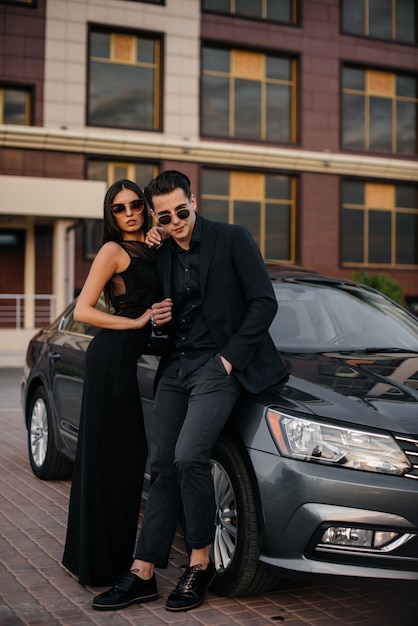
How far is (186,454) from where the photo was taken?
12.4 feet

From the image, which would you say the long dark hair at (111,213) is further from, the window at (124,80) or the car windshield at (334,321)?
the window at (124,80)

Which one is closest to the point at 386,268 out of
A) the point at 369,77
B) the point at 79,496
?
the point at 369,77

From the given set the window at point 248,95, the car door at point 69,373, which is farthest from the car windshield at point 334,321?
the window at point 248,95

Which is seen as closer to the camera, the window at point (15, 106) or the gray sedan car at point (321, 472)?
the gray sedan car at point (321, 472)

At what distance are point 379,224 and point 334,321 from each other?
25.3m

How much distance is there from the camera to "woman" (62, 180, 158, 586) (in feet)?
13.7

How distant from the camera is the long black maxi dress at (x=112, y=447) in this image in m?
4.16

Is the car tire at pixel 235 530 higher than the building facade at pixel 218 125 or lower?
lower

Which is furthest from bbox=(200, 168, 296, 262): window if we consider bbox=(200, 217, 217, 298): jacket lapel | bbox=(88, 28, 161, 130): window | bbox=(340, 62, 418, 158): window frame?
bbox=(200, 217, 217, 298): jacket lapel

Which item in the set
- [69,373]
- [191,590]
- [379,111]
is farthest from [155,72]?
[191,590]

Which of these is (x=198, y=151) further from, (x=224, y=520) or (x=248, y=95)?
(x=224, y=520)

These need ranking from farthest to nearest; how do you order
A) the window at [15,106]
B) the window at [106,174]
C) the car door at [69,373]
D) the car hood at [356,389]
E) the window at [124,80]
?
1. the window at [124,80]
2. the window at [106,174]
3. the window at [15,106]
4. the car door at [69,373]
5. the car hood at [356,389]

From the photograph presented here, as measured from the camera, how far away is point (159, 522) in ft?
13.2

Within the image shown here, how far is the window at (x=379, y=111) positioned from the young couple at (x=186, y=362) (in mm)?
25909
